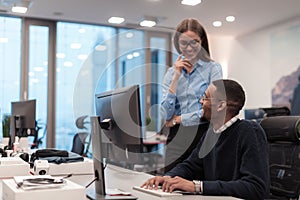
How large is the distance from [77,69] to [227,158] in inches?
227

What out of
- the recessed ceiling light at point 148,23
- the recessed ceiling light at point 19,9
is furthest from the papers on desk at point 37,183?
the recessed ceiling light at point 148,23

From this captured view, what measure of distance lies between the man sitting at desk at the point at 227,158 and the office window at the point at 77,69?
5.18 m

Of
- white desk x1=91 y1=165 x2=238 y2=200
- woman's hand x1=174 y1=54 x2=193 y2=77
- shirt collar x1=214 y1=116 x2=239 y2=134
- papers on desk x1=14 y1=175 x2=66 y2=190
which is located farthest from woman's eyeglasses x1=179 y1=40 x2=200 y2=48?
papers on desk x1=14 y1=175 x2=66 y2=190

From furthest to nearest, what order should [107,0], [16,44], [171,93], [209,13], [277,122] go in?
[16,44]
[209,13]
[107,0]
[171,93]
[277,122]

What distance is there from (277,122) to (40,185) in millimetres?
1273

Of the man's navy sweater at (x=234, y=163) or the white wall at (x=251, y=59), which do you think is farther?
the white wall at (x=251, y=59)

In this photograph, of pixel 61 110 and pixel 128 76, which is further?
pixel 128 76

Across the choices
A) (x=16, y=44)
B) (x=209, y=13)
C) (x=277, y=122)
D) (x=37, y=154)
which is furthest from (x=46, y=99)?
(x=277, y=122)

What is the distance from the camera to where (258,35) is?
7.25 m

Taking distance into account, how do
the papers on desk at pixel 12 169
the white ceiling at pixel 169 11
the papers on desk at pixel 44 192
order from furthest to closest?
the white ceiling at pixel 169 11 → the papers on desk at pixel 12 169 → the papers on desk at pixel 44 192

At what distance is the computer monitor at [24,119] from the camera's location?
10.7 feet

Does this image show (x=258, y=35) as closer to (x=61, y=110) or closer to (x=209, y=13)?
(x=209, y=13)

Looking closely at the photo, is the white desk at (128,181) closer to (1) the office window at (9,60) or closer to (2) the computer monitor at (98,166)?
(2) the computer monitor at (98,166)

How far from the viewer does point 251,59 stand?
7.36m
